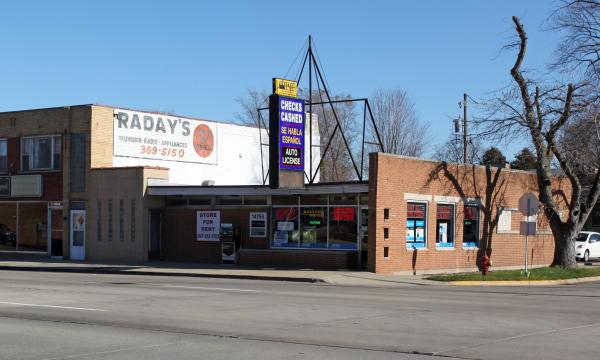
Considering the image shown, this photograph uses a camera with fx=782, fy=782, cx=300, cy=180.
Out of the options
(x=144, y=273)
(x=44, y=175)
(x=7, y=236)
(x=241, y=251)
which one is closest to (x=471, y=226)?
(x=241, y=251)

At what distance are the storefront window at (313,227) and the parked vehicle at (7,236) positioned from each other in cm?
1690

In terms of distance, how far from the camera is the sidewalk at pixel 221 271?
Result: 26294mm

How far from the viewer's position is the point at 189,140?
42.0m

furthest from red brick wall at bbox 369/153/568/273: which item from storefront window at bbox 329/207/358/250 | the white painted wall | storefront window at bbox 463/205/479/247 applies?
the white painted wall

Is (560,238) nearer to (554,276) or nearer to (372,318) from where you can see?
(554,276)

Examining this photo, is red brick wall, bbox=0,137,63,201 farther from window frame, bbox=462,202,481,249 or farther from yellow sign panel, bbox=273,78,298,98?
window frame, bbox=462,202,481,249

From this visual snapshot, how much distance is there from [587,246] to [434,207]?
48.3ft

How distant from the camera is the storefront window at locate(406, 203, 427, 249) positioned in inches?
1209

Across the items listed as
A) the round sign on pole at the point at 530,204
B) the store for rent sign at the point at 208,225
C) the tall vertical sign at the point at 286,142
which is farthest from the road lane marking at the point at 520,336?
the store for rent sign at the point at 208,225

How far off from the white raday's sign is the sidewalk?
260 inches

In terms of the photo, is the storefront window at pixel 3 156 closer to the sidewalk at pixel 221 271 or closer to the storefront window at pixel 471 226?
the sidewalk at pixel 221 271

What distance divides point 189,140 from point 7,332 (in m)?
29.9

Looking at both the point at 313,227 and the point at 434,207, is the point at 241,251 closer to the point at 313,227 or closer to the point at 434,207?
the point at 313,227

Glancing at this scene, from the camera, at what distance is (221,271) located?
29.1 metres
